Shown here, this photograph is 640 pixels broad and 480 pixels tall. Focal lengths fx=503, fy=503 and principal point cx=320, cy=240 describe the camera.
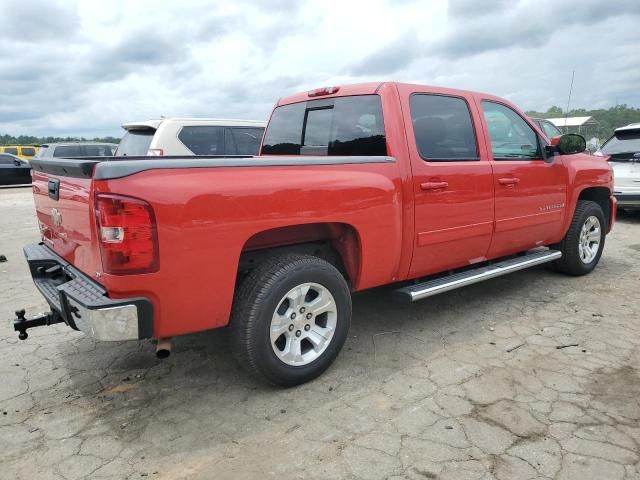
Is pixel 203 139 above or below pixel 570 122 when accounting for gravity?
below

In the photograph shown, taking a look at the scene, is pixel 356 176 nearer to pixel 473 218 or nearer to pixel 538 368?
pixel 473 218

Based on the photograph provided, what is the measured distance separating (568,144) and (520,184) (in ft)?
2.57

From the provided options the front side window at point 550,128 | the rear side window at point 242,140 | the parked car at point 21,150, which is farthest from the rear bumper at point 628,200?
the parked car at point 21,150

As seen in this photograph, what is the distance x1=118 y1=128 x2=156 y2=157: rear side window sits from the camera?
7.46m

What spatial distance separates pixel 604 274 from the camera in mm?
5500

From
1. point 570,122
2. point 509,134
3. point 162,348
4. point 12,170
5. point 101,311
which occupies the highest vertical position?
point 570,122

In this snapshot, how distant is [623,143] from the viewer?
9078 mm

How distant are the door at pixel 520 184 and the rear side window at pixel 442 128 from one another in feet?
0.82

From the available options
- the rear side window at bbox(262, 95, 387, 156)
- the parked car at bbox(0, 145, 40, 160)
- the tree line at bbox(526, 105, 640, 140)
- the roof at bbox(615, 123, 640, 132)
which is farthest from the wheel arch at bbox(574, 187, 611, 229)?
the parked car at bbox(0, 145, 40, 160)

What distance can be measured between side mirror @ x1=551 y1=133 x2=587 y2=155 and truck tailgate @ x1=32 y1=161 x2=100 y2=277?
406 centimetres

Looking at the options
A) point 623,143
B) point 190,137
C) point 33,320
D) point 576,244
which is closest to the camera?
point 33,320

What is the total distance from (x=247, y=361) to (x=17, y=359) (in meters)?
1.85

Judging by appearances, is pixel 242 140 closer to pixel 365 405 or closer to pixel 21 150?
pixel 365 405

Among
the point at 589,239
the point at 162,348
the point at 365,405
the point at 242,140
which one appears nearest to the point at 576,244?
the point at 589,239
